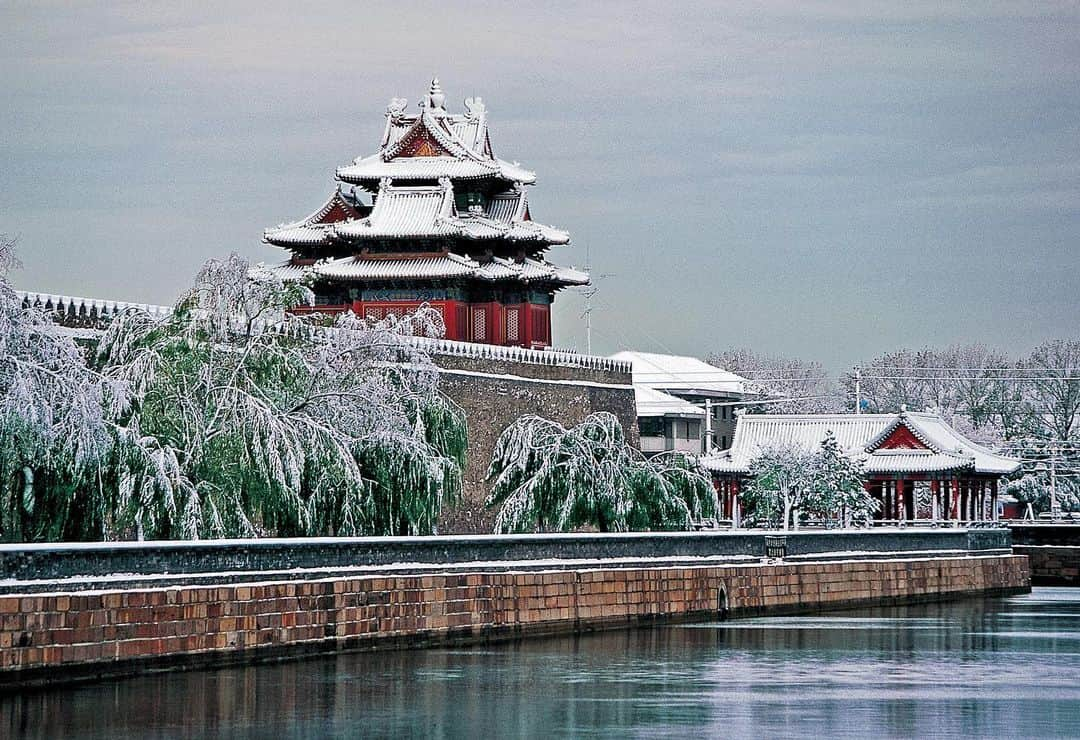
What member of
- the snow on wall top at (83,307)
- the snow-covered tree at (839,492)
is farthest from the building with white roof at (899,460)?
the snow on wall top at (83,307)

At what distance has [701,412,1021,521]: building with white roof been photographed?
161ft

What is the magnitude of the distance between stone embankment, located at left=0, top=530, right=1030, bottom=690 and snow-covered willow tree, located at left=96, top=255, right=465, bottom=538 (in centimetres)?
175

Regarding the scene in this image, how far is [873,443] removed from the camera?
49844 mm

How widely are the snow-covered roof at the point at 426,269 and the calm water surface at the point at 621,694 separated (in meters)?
17.3

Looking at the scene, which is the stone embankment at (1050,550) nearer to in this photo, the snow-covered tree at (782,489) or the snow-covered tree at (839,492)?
the snow-covered tree at (839,492)

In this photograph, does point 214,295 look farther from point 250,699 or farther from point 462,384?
point 462,384

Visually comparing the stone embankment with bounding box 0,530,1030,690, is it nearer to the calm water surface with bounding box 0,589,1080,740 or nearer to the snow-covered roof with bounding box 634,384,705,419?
the calm water surface with bounding box 0,589,1080,740

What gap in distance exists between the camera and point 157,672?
1919 centimetres

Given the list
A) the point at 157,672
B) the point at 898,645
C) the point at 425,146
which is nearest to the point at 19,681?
the point at 157,672

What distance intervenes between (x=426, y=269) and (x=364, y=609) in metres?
20.7

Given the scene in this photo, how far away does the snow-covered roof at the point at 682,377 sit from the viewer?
69.5m

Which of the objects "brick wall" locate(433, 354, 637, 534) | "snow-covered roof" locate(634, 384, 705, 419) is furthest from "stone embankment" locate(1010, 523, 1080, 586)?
"snow-covered roof" locate(634, 384, 705, 419)

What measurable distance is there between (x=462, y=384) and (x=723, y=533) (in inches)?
375

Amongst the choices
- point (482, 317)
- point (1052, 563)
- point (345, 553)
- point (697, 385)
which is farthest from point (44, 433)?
point (697, 385)
